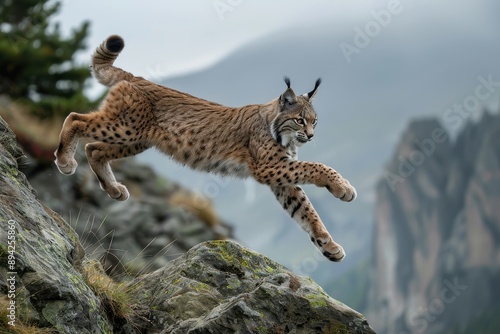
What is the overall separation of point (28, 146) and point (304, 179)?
16.9 m

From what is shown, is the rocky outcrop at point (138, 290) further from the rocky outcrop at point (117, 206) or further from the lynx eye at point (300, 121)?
the rocky outcrop at point (117, 206)

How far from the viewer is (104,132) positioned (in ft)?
36.2

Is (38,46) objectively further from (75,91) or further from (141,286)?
(141,286)

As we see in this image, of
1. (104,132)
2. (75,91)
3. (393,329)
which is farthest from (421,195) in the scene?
(104,132)

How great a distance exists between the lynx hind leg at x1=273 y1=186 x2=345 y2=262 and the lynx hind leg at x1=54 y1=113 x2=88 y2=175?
2.69m

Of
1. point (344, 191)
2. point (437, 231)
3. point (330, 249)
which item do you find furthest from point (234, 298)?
point (437, 231)

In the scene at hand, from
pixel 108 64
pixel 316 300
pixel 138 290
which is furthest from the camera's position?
pixel 108 64

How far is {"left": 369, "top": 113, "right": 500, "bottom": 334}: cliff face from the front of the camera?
153 meters

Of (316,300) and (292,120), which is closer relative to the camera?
(316,300)

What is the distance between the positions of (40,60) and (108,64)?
20.1 m

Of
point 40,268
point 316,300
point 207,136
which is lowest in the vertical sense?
point 40,268

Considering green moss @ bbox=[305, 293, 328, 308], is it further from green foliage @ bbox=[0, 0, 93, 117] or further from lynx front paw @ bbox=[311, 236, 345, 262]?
green foliage @ bbox=[0, 0, 93, 117]

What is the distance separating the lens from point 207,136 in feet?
37.0

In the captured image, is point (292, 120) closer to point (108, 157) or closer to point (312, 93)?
point (312, 93)
